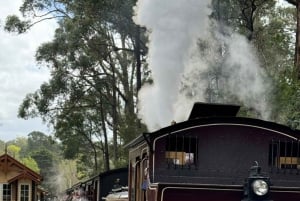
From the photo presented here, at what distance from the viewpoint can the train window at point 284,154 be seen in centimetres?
920

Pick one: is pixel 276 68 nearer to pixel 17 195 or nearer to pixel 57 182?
pixel 17 195

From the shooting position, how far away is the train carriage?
8.87 m

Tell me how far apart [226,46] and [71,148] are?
23.6 m

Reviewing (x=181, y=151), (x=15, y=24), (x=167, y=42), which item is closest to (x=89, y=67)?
(x=15, y=24)

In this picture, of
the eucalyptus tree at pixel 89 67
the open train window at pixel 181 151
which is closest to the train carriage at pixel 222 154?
the open train window at pixel 181 151

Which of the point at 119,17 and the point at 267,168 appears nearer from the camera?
the point at 267,168

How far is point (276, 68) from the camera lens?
24.9 m

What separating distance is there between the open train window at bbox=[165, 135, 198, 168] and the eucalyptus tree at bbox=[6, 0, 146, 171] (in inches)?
685

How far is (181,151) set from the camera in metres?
9.06

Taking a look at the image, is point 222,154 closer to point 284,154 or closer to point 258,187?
point 284,154

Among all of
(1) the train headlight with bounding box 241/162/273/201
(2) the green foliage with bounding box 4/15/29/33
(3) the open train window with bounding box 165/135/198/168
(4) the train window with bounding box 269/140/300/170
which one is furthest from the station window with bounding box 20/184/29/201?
(1) the train headlight with bounding box 241/162/273/201

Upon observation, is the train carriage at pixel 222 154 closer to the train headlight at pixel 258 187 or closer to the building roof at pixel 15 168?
the train headlight at pixel 258 187

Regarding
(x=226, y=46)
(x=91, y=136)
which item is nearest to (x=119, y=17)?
(x=226, y=46)

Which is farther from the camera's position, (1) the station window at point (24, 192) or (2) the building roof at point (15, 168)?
(1) the station window at point (24, 192)
